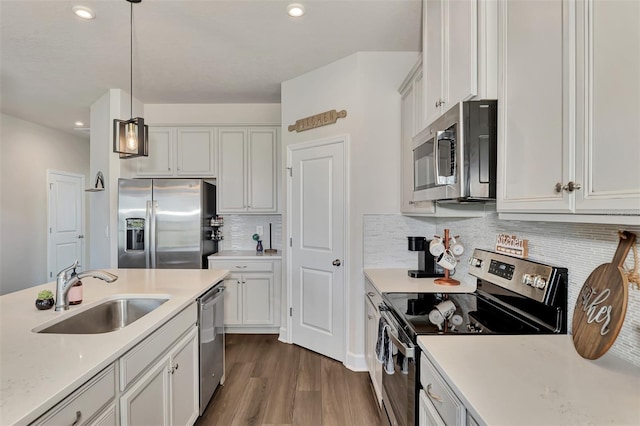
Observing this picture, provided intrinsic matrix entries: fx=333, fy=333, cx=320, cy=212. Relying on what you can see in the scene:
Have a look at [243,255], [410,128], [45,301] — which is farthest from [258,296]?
[410,128]

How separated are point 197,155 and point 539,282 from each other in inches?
148

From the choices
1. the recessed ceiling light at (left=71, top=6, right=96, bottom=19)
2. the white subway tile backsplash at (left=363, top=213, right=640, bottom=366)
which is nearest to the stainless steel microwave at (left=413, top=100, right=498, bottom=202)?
the white subway tile backsplash at (left=363, top=213, right=640, bottom=366)

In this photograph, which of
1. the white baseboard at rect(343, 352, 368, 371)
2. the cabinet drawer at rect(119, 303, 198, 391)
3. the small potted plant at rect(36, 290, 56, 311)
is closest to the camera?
the cabinet drawer at rect(119, 303, 198, 391)

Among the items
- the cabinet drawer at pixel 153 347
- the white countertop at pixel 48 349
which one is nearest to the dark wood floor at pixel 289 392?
the cabinet drawer at pixel 153 347

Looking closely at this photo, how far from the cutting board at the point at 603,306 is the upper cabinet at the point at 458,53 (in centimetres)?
75

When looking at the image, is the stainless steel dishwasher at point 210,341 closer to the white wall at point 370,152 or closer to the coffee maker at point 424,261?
the white wall at point 370,152

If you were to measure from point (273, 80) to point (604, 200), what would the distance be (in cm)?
320

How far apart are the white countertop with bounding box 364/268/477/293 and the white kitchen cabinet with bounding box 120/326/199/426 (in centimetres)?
122

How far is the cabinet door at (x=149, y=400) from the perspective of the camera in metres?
1.30

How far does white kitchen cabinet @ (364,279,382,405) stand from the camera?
7.22 feet

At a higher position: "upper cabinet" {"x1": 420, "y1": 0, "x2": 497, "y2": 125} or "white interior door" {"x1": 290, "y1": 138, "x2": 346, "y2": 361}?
"upper cabinet" {"x1": 420, "y1": 0, "x2": 497, "y2": 125}

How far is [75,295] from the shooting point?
1.68m

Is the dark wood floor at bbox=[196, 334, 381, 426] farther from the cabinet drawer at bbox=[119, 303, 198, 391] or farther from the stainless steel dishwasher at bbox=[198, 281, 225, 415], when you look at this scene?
the cabinet drawer at bbox=[119, 303, 198, 391]

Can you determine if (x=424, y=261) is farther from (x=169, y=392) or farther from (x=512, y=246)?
(x=169, y=392)
